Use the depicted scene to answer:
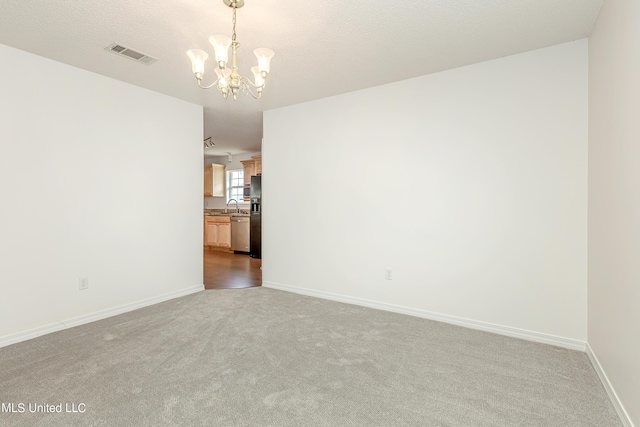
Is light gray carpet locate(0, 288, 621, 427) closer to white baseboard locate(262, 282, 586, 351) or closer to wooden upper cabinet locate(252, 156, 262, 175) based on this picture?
white baseboard locate(262, 282, 586, 351)

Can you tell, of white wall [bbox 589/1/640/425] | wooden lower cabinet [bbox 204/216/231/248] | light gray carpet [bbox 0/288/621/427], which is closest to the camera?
white wall [bbox 589/1/640/425]

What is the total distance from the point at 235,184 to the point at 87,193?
5.17m

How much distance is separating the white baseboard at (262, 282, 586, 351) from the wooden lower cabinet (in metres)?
3.67

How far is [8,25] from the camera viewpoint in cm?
228

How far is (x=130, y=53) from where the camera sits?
107 inches

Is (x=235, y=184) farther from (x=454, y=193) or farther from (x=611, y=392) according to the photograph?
(x=611, y=392)

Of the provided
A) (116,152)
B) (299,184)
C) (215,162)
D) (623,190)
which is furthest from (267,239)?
(215,162)

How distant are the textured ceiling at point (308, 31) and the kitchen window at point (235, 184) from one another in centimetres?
487

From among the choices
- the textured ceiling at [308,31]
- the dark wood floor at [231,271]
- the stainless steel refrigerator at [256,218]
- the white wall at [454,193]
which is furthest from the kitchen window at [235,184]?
the textured ceiling at [308,31]

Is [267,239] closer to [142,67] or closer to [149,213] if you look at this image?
[149,213]

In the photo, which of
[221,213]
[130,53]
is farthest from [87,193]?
[221,213]

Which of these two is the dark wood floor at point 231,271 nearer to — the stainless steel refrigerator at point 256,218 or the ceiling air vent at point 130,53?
the stainless steel refrigerator at point 256,218

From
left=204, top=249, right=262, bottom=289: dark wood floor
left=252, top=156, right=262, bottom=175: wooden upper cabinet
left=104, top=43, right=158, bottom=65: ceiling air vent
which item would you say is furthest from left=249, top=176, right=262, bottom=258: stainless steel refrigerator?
left=104, top=43, right=158, bottom=65: ceiling air vent

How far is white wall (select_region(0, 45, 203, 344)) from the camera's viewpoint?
2.62 meters
